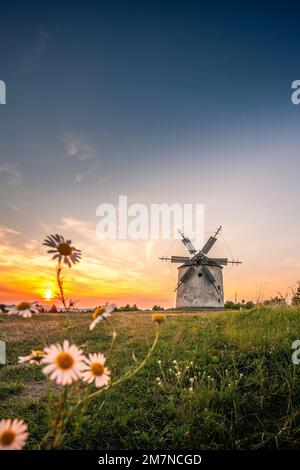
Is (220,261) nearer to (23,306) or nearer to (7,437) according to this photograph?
(23,306)

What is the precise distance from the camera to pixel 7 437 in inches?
53.1

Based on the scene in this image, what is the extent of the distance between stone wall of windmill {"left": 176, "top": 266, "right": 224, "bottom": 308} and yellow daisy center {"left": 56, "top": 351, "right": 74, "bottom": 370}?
92.2 feet

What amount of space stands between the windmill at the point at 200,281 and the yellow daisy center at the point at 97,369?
27864 mm

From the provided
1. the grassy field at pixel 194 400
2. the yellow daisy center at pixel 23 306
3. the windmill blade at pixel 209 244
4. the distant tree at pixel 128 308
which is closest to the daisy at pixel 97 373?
the grassy field at pixel 194 400

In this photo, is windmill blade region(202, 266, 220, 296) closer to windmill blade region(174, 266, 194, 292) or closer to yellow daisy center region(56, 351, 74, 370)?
windmill blade region(174, 266, 194, 292)

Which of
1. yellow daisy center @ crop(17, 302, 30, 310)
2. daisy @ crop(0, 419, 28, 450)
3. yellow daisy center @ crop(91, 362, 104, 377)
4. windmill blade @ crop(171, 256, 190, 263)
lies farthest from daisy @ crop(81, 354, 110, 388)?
windmill blade @ crop(171, 256, 190, 263)

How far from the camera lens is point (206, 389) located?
397 centimetres

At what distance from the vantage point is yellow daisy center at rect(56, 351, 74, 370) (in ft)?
5.06

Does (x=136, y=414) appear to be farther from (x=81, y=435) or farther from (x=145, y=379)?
(x=145, y=379)

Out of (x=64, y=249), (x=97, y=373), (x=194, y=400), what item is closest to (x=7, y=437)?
(x=97, y=373)

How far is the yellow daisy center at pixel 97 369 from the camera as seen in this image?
5.69 feet

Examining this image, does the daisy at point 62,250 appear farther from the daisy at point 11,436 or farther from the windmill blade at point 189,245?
the windmill blade at point 189,245
